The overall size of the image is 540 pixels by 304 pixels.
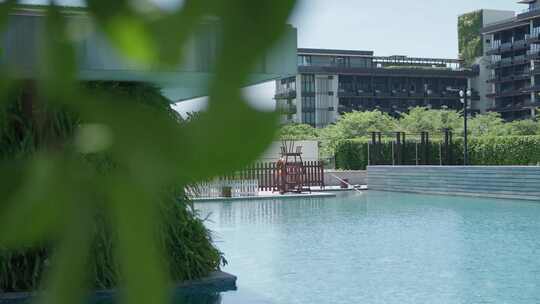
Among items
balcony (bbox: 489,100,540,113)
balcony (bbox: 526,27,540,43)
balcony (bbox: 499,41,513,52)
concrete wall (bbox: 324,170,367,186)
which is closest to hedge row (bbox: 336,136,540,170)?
concrete wall (bbox: 324,170,367,186)

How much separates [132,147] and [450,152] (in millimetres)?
31761

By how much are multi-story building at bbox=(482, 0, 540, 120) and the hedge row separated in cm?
3004

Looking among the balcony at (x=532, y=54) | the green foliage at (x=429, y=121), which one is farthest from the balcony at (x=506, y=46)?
the green foliage at (x=429, y=121)

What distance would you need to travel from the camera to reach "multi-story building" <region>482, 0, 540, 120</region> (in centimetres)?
6006

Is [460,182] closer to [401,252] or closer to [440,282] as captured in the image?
[401,252]

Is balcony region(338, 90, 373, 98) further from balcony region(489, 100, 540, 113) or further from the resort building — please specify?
the resort building

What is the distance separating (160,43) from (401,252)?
1025cm

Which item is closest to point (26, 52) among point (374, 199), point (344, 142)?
point (374, 199)

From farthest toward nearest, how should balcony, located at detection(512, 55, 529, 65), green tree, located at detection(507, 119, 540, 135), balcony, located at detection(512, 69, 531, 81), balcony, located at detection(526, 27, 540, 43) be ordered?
balcony, located at detection(512, 55, 529, 65), balcony, located at detection(512, 69, 531, 81), balcony, located at detection(526, 27, 540, 43), green tree, located at detection(507, 119, 540, 135)

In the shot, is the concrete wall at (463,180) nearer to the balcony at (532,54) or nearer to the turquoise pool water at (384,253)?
the turquoise pool water at (384,253)

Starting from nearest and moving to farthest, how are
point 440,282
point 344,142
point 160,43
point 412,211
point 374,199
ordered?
point 160,43 < point 440,282 < point 412,211 < point 374,199 < point 344,142

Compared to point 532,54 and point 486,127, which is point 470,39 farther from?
point 486,127

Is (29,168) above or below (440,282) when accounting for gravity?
above

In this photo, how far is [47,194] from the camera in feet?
0.65
